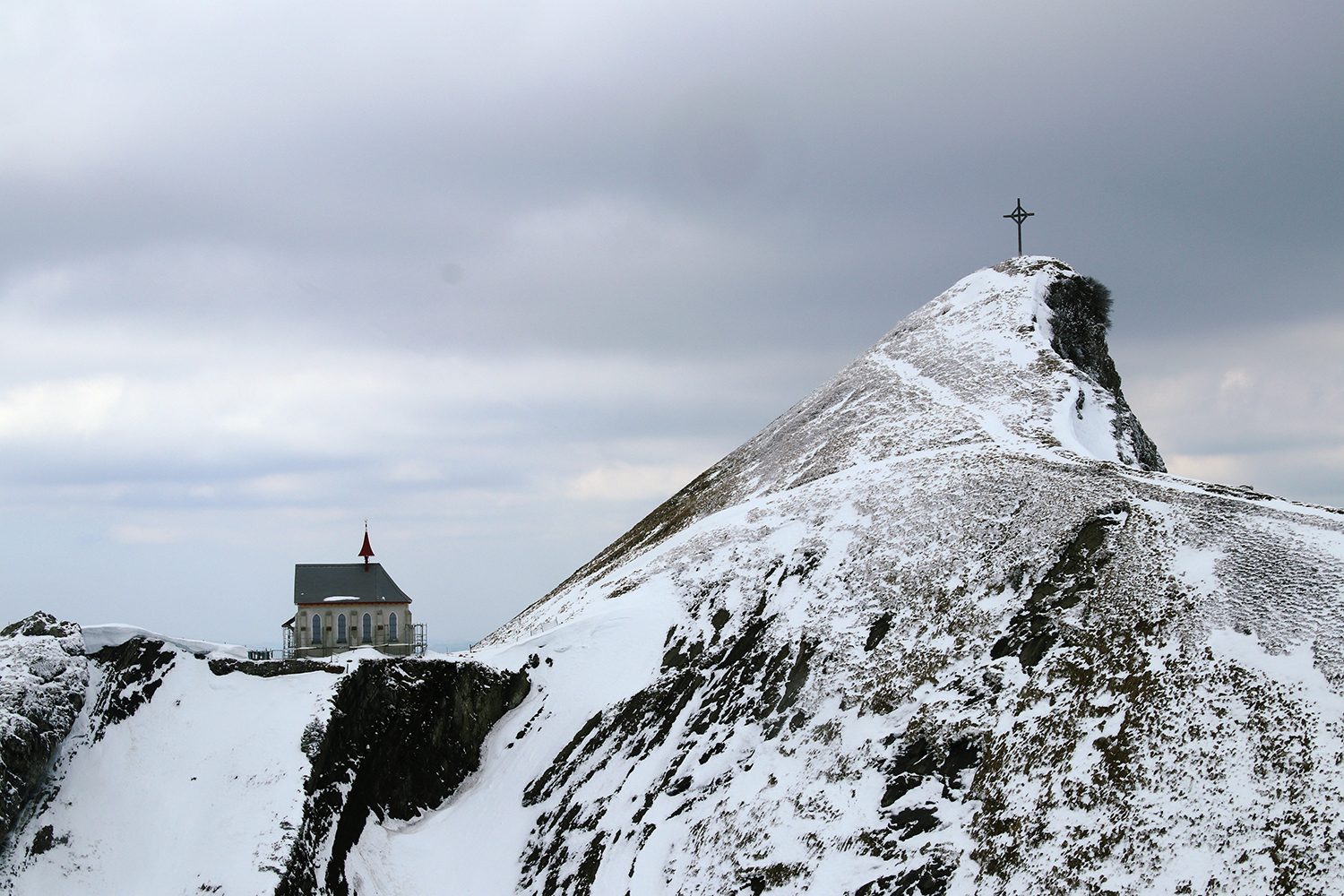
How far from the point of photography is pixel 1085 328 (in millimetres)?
66812

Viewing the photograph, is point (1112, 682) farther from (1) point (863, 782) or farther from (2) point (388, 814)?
(2) point (388, 814)

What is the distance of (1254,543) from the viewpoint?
92.2 feet

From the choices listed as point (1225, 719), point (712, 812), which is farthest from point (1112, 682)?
point (712, 812)

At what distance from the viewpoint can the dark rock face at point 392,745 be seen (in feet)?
101

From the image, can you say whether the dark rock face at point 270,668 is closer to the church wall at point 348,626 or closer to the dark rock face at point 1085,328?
the church wall at point 348,626

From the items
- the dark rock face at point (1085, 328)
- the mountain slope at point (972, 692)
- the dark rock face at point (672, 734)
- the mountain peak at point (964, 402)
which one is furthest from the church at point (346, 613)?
the dark rock face at point (1085, 328)

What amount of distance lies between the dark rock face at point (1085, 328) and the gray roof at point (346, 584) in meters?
43.0

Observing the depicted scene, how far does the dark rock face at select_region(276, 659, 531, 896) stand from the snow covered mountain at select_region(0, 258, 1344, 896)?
101 millimetres

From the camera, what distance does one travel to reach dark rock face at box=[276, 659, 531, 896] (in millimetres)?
30844

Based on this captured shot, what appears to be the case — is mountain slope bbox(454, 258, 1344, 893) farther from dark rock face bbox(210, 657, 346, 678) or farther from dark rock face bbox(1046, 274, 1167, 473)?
dark rock face bbox(1046, 274, 1167, 473)

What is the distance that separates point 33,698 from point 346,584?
25.7m

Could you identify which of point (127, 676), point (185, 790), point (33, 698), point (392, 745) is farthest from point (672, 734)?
point (33, 698)

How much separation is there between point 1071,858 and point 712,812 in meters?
10.4

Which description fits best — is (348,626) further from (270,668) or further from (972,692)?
(972,692)
